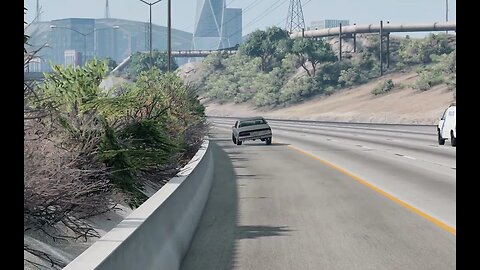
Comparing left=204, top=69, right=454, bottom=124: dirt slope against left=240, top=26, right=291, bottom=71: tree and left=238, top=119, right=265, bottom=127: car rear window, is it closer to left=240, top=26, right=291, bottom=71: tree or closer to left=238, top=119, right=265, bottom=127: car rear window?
left=240, top=26, right=291, bottom=71: tree

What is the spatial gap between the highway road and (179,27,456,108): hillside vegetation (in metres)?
89.3

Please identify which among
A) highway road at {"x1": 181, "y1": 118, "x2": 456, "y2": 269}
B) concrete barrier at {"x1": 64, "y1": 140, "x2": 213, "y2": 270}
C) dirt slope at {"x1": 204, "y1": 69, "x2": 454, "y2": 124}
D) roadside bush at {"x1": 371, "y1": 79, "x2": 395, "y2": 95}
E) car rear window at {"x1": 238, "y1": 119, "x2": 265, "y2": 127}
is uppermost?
roadside bush at {"x1": 371, "y1": 79, "x2": 395, "y2": 95}

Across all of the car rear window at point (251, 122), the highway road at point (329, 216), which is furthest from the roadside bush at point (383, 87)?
the highway road at point (329, 216)

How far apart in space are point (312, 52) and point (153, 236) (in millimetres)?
142768

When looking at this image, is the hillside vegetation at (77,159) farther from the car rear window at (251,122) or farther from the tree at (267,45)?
the tree at (267,45)

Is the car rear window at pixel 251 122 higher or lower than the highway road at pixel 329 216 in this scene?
higher

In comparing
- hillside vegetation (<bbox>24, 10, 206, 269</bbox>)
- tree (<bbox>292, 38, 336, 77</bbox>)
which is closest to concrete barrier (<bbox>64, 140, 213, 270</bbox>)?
hillside vegetation (<bbox>24, 10, 206, 269</bbox>)

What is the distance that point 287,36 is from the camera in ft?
585

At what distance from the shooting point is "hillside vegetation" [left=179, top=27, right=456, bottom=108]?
14025 centimetres

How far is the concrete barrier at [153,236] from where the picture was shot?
25.5 feet

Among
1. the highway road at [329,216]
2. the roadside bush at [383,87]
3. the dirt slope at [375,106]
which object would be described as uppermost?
the roadside bush at [383,87]

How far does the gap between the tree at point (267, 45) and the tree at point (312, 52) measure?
10136 millimetres
